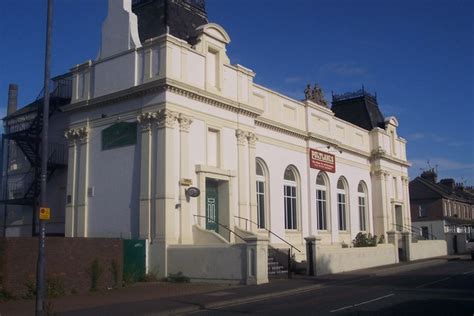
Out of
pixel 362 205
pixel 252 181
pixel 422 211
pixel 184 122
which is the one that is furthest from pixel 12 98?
pixel 422 211

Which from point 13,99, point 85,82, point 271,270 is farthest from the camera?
point 13,99

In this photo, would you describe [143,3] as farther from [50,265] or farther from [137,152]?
Result: [50,265]

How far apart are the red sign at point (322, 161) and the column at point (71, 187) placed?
1449 cm

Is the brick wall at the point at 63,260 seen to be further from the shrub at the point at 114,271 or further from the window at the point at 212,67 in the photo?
the window at the point at 212,67

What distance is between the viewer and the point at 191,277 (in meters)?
21.3

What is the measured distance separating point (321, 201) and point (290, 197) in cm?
378

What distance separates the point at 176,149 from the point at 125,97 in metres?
3.66

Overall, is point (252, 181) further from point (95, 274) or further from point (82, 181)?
point (95, 274)

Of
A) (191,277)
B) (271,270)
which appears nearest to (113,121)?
(191,277)

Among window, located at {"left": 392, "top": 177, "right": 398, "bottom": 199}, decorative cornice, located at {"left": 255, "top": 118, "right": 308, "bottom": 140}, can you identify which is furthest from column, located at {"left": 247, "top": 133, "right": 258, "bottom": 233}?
window, located at {"left": 392, "top": 177, "right": 398, "bottom": 199}

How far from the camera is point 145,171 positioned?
23.0 metres

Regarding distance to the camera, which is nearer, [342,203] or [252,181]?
[252,181]

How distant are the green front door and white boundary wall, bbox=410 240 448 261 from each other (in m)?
16.8

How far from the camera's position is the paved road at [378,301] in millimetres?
12921
